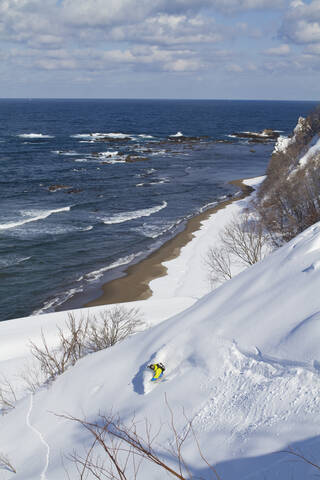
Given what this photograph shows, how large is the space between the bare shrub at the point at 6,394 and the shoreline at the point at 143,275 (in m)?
10.5

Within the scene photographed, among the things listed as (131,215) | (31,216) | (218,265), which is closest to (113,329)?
(218,265)

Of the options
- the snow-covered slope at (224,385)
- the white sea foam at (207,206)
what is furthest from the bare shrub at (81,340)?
the white sea foam at (207,206)

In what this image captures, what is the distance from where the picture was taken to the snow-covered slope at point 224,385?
6965 mm

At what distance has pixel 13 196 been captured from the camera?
49.2 meters

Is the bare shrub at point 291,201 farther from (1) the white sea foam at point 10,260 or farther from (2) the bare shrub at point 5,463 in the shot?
(2) the bare shrub at point 5,463

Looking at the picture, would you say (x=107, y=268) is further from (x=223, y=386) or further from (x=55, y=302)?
(x=223, y=386)

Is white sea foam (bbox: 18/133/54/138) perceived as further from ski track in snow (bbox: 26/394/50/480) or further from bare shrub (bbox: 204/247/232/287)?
ski track in snow (bbox: 26/394/50/480)

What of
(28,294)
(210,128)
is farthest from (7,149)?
(210,128)

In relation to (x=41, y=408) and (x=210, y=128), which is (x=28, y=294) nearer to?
(x=41, y=408)

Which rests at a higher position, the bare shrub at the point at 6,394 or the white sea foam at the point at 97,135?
→ the white sea foam at the point at 97,135

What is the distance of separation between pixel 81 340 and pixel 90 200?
3331 centimetres

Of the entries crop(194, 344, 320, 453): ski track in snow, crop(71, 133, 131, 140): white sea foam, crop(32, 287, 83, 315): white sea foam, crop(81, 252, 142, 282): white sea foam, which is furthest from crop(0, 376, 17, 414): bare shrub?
crop(71, 133, 131, 140): white sea foam

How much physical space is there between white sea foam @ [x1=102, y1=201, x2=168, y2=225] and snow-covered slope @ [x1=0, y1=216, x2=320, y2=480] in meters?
30.4

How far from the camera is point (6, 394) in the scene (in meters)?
14.5
